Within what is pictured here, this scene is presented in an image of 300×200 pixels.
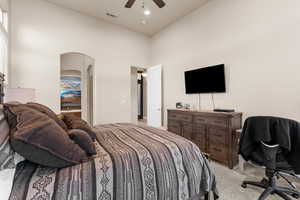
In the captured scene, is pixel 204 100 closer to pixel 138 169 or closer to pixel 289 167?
pixel 289 167

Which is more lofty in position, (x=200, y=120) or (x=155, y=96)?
(x=155, y=96)

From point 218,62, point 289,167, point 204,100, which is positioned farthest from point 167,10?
point 289,167

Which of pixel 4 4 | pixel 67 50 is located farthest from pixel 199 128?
pixel 4 4

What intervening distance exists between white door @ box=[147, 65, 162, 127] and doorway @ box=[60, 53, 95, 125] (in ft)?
7.52

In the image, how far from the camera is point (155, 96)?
16.5 feet

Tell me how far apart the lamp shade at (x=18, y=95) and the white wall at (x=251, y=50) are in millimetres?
3556

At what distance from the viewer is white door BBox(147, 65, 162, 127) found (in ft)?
16.0

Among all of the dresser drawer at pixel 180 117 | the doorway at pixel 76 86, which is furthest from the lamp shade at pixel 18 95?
the dresser drawer at pixel 180 117

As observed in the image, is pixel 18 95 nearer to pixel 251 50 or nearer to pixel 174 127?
pixel 174 127

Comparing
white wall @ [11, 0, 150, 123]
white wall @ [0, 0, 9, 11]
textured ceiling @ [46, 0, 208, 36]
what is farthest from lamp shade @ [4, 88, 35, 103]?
textured ceiling @ [46, 0, 208, 36]

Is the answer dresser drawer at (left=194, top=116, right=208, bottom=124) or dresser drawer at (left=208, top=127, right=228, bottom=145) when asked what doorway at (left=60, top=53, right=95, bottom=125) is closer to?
dresser drawer at (left=194, top=116, right=208, bottom=124)

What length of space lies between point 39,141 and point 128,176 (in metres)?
0.68

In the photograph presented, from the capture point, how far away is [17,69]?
3256 millimetres

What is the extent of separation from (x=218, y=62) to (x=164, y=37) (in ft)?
7.65
